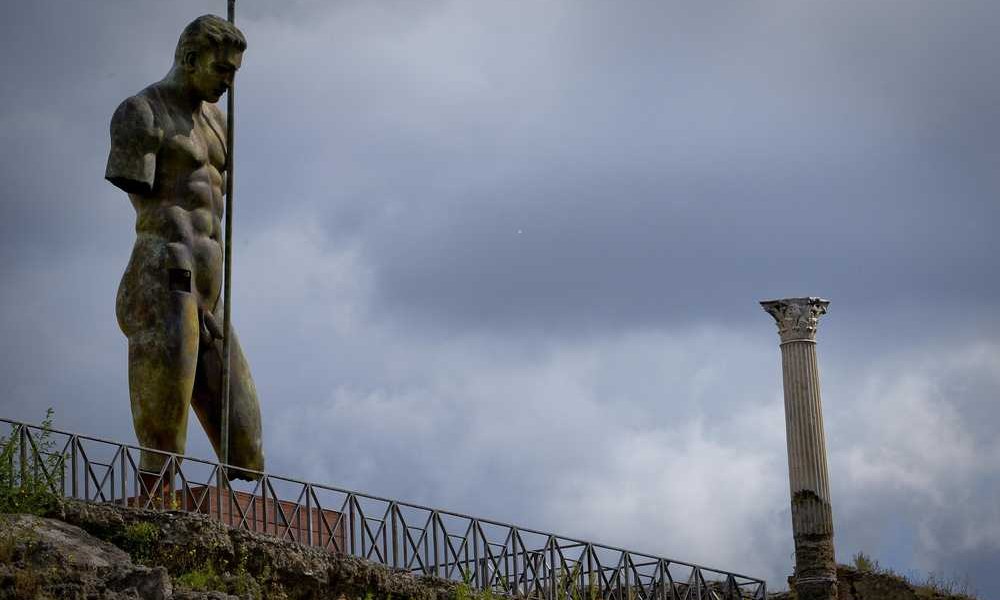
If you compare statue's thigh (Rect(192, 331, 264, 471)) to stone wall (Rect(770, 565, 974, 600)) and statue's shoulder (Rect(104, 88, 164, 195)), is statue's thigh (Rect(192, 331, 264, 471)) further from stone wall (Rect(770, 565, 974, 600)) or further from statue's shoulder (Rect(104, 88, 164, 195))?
stone wall (Rect(770, 565, 974, 600))

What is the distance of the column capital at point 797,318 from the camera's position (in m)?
31.7

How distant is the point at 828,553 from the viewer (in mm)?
30375

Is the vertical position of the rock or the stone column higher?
the stone column

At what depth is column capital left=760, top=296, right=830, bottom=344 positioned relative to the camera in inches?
1247

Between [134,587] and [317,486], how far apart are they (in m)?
4.07

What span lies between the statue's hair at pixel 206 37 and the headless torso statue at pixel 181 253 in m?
0.01

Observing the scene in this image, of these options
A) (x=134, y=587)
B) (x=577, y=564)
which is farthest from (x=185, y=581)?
(x=577, y=564)

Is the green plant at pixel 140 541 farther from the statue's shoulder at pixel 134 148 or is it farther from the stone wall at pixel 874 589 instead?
the stone wall at pixel 874 589

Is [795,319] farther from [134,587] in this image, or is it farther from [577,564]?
[134,587]

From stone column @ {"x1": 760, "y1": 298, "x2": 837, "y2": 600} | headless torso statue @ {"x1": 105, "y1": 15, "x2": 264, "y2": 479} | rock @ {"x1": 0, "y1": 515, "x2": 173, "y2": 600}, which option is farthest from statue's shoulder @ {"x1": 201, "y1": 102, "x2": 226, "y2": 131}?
stone column @ {"x1": 760, "y1": 298, "x2": 837, "y2": 600}

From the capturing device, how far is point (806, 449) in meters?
31.0

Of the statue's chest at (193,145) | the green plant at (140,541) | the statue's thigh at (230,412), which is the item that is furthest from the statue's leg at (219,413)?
the green plant at (140,541)

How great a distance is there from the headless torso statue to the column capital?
10295mm

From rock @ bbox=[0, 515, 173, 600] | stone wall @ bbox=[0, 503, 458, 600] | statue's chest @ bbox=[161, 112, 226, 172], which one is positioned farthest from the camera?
statue's chest @ bbox=[161, 112, 226, 172]
